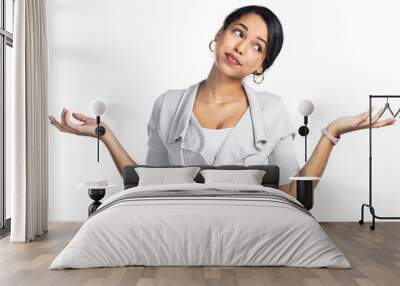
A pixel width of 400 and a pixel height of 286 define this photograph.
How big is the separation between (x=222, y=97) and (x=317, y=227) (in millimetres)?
2934

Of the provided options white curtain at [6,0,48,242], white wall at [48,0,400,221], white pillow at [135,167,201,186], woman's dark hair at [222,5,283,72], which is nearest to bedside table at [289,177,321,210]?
white wall at [48,0,400,221]

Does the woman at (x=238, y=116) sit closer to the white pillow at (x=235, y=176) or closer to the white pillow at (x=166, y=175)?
the white pillow at (x=166, y=175)

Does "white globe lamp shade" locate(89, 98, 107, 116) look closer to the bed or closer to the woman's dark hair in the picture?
the woman's dark hair

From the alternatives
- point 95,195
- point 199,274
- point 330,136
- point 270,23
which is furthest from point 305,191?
point 199,274

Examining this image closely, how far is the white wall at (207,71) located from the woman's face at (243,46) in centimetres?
17

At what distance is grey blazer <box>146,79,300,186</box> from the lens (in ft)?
23.1

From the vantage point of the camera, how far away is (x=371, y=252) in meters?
5.22

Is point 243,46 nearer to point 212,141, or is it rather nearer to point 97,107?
point 212,141

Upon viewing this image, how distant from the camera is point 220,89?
23.6ft

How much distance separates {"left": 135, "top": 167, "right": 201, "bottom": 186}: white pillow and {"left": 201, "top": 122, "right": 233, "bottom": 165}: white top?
38 centimetres

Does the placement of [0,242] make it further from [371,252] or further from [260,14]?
[260,14]

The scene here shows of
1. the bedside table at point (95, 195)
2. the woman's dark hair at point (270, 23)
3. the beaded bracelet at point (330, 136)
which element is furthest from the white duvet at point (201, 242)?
the woman's dark hair at point (270, 23)

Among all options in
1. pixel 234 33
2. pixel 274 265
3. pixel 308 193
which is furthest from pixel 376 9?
pixel 274 265

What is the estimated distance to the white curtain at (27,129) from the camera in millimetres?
5816
